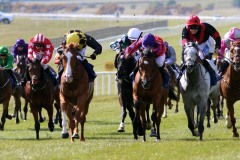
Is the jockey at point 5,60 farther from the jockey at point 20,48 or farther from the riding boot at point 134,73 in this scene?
the riding boot at point 134,73

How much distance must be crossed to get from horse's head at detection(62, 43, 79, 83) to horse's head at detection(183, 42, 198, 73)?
2.10m

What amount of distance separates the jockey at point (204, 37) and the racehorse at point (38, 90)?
297cm

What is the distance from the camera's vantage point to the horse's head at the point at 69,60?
16.6m

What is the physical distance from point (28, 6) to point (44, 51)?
383 ft

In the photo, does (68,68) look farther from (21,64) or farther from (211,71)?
(21,64)

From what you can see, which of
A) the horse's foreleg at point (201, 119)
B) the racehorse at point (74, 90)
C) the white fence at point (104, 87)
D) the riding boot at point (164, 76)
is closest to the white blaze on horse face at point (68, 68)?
the racehorse at point (74, 90)

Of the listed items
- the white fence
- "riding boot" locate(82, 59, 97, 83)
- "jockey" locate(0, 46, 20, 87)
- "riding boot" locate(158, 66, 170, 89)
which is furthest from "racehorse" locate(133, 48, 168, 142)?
the white fence

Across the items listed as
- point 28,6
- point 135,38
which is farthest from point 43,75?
point 28,6

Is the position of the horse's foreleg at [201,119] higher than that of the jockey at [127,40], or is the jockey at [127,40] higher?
the jockey at [127,40]

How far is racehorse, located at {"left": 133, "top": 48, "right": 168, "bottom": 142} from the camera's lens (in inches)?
644

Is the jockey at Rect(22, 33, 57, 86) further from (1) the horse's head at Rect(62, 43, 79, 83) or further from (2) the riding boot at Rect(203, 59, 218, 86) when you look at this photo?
(2) the riding boot at Rect(203, 59, 218, 86)

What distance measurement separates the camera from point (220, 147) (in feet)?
50.1

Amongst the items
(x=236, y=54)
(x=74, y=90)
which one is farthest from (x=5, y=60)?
(x=236, y=54)

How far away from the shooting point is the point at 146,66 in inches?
643
